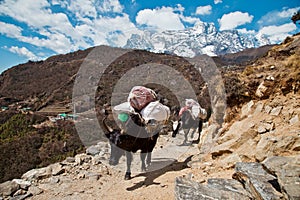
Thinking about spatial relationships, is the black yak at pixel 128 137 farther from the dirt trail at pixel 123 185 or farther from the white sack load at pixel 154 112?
the dirt trail at pixel 123 185

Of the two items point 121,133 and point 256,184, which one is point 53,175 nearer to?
point 121,133

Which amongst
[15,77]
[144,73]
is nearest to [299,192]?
[144,73]

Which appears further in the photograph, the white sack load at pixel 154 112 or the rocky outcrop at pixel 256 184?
the white sack load at pixel 154 112

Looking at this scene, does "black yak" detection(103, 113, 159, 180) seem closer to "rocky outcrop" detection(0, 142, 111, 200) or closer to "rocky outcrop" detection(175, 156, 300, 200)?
"rocky outcrop" detection(0, 142, 111, 200)

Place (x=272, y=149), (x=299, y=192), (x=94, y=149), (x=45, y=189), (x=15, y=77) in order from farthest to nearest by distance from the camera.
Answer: (x=15, y=77) → (x=94, y=149) → (x=45, y=189) → (x=272, y=149) → (x=299, y=192)

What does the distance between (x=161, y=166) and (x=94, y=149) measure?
2.66 m

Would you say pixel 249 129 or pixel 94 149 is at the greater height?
pixel 249 129

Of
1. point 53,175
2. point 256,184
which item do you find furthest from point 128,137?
point 256,184

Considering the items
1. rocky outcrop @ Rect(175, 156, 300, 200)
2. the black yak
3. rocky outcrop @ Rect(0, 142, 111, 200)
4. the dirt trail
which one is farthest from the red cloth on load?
rocky outcrop @ Rect(175, 156, 300, 200)


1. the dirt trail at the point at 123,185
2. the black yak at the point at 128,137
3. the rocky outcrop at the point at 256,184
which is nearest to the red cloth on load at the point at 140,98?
the black yak at the point at 128,137

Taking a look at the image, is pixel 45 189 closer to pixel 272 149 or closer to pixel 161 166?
pixel 161 166

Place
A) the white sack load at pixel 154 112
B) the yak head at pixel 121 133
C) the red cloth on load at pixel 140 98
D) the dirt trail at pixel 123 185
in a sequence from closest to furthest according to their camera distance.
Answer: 1. the dirt trail at pixel 123 185
2. the yak head at pixel 121 133
3. the white sack load at pixel 154 112
4. the red cloth on load at pixel 140 98

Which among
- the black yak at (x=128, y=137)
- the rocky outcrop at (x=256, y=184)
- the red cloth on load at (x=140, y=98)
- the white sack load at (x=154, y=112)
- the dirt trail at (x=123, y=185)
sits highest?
the red cloth on load at (x=140, y=98)

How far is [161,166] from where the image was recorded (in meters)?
5.53
